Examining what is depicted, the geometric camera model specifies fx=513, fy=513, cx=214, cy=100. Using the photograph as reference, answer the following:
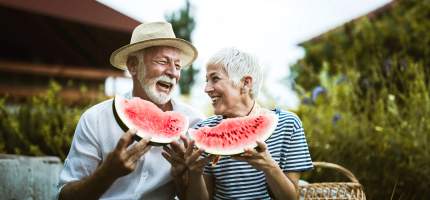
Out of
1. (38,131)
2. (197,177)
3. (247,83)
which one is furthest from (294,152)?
(38,131)

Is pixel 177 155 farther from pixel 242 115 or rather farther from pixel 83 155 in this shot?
pixel 83 155

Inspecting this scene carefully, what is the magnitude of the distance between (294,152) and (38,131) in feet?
15.2

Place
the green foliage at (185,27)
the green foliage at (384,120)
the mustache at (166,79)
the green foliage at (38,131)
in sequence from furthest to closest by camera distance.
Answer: the green foliage at (185,27)
the green foliage at (38,131)
the green foliage at (384,120)
the mustache at (166,79)

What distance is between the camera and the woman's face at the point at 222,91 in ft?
9.70

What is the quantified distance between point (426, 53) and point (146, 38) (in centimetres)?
703

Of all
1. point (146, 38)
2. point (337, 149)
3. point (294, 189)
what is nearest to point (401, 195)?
point (337, 149)

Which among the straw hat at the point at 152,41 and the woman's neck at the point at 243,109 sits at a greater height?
the straw hat at the point at 152,41

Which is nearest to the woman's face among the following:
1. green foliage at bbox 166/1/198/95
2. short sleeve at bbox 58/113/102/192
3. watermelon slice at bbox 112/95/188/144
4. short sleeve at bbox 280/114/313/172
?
watermelon slice at bbox 112/95/188/144

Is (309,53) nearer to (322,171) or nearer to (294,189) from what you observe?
(322,171)

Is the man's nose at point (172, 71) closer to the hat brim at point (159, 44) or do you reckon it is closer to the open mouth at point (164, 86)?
the open mouth at point (164, 86)

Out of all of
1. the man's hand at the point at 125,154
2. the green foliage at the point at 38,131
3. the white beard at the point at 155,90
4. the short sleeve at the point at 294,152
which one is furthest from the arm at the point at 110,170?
the green foliage at the point at 38,131

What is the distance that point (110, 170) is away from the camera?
8.63ft

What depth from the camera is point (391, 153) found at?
5.37 metres

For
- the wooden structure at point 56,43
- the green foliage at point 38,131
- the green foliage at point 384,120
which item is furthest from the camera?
the wooden structure at point 56,43
